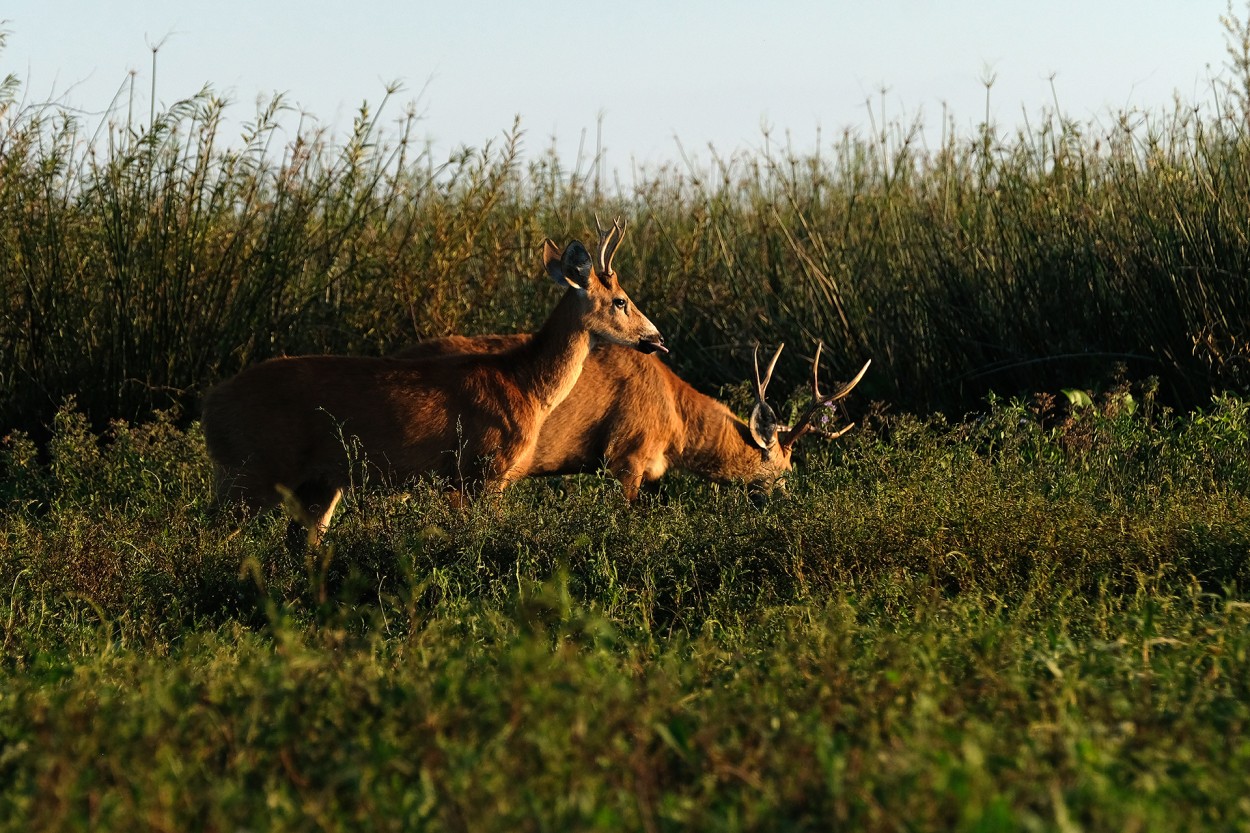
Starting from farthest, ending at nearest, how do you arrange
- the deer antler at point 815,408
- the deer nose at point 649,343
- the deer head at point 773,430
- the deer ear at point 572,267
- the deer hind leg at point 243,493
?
1. the deer head at point 773,430
2. the deer antler at point 815,408
3. the deer nose at point 649,343
4. the deer ear at point 572,267
5. the deer hind leg at point 243,493

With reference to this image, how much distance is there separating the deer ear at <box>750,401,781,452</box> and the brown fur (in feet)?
0.16

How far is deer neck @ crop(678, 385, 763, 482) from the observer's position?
8336 mm

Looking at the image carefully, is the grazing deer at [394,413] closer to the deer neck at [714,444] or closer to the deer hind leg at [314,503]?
the deer hind leg at [314,503]

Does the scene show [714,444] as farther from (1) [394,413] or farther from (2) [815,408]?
(1) [394,413]

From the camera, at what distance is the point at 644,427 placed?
26.6ft

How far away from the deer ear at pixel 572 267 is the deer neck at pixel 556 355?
3.5 inches

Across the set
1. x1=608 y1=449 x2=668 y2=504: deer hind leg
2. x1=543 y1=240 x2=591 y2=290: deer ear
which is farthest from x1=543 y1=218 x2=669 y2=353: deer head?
x1=608 y1=449 x2=668 y2=504: deer hind leg

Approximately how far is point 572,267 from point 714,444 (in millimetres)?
1391

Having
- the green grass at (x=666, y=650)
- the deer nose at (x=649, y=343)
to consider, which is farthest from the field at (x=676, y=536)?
the deer nose at (x=649, y=343)

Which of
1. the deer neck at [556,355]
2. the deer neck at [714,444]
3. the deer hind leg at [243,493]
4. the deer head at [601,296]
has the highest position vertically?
the deer head at [601,296]

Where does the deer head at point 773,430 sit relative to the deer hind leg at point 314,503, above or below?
above

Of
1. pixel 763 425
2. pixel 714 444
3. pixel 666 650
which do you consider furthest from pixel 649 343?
pixel 666 650

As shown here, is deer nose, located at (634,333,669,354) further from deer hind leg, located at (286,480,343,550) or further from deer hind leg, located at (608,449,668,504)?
deer hind leg, located at (286,480,343,550)

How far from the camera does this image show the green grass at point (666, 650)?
2.92m
